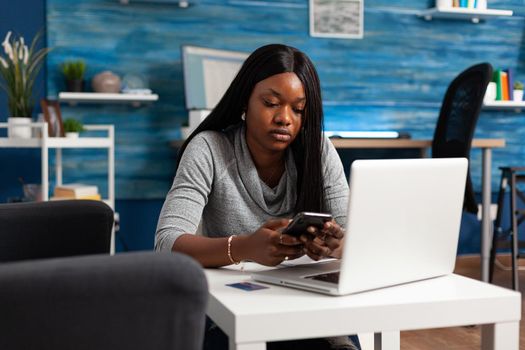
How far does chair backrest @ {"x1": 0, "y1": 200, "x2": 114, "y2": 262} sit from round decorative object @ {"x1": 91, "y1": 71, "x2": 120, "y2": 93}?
87.1 inches

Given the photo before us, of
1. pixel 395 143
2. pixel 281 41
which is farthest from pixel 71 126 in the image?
pixel 395 143

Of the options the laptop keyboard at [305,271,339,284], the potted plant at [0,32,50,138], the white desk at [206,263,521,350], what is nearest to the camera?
the white desk at [206,263,521,350]

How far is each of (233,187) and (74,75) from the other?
2382 mm

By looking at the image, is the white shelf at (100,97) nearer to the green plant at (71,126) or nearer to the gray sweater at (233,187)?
the green plant at (71,126)

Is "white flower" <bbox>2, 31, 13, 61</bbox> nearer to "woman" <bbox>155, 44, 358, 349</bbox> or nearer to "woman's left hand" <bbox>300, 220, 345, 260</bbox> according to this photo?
"woman" <bbox>155, 44, 358, 349</bbox>

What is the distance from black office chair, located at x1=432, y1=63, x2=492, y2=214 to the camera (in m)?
3.07

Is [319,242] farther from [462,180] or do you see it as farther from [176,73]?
[176,73]

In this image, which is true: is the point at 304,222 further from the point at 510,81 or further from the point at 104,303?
the point at 510,81

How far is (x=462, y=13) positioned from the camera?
438cm

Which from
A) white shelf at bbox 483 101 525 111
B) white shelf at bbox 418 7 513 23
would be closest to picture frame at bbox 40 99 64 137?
white shelf at bbox 418 7 513 23

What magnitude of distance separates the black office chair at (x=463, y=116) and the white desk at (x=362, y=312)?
1936 millimetres

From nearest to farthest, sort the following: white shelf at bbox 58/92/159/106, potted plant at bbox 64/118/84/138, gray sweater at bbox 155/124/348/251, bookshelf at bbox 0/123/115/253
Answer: gray sweater at bbox 155/124/348/251, bookshelf at bbox 0/123/115/253, potted plant at bbox 64/118/84/138, white shelf at bbox 58/92/159/106

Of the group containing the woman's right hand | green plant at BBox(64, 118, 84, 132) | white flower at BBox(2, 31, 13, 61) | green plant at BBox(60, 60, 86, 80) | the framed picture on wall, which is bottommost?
the woman's right hand

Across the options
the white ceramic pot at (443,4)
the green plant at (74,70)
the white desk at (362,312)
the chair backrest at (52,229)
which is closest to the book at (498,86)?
the white ceramic pot at (443,4)
